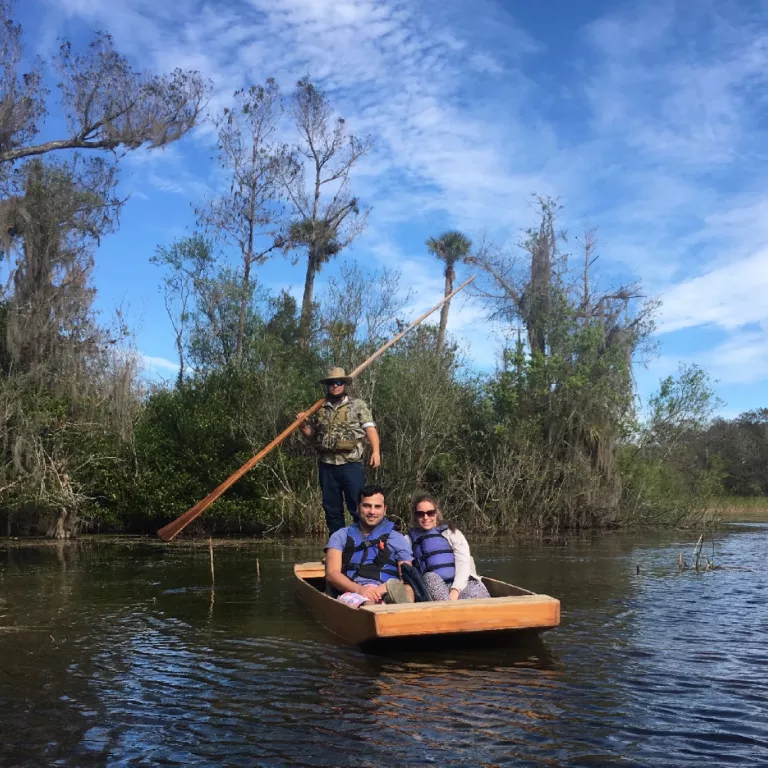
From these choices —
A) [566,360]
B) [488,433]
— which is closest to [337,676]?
[488,433]

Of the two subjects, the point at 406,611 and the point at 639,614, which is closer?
the point at 406,611

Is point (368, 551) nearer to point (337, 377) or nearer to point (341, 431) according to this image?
point (341, 431)

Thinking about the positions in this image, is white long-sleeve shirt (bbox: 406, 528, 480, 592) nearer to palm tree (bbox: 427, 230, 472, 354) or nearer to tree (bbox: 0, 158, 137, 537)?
tree (bbox: 0, 158, 137, 537)

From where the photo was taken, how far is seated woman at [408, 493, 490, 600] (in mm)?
6160

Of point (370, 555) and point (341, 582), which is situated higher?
point (370, 555)

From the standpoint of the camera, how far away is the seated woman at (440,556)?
6160 millimetres

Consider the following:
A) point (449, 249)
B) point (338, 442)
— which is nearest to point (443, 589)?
point (338, 442)

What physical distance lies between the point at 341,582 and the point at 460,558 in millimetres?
897

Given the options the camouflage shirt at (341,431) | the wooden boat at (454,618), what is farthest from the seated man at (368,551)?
the camouflage shirt at (341,431)

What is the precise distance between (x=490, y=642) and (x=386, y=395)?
11506 mm

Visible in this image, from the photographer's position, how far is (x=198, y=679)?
16.5 ft

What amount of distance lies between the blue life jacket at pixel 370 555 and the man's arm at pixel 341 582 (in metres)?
0.10

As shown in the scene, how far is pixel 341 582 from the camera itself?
6.20m

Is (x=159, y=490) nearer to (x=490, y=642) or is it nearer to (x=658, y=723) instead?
(x=490, y=642)
